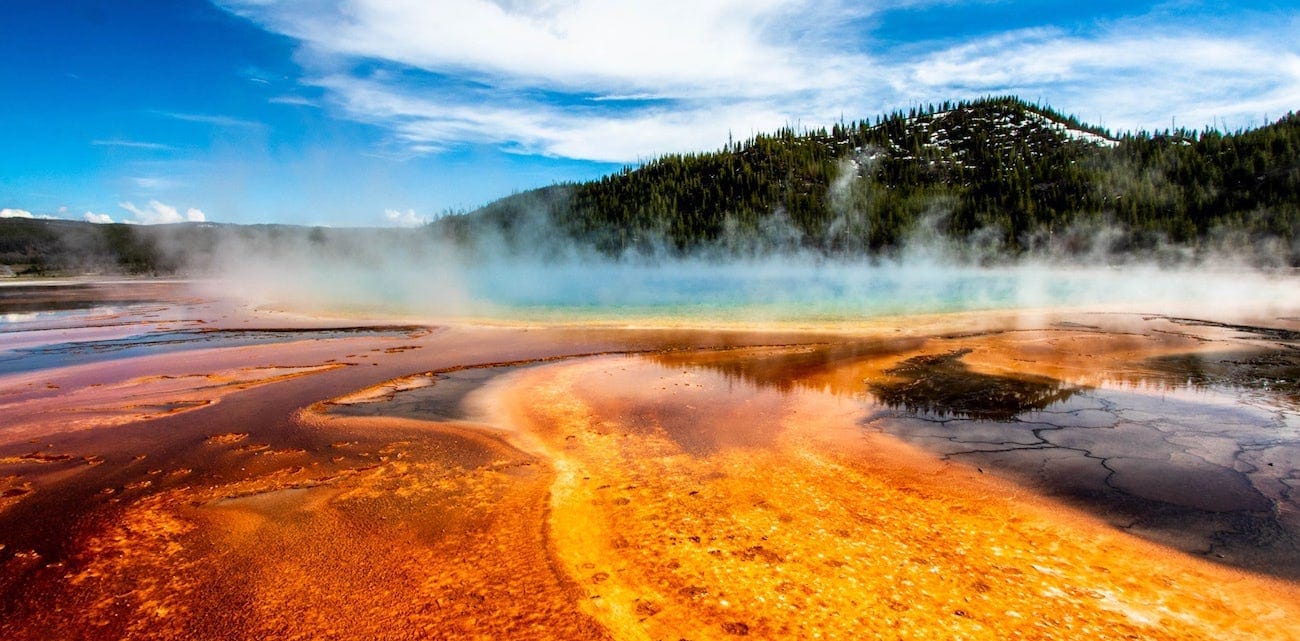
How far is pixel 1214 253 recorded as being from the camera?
68.0 metres

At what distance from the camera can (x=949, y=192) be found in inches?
4082

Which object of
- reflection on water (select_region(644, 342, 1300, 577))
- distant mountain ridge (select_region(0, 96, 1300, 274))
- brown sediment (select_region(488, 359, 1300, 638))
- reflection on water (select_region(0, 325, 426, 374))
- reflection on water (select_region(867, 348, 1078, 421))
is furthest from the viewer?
distant mountain ridge (select_region(0, 96, 1300, 274))

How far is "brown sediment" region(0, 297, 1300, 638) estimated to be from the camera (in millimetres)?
3885

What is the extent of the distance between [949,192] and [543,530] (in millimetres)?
116496

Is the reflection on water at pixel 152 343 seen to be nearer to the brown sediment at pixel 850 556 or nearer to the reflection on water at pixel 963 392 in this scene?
the brown sediment at pixel 850 556

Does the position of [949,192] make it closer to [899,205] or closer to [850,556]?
Result: [899,205]

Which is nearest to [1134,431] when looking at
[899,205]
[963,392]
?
[963,392]

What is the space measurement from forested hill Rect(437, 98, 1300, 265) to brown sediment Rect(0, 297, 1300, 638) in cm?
8463

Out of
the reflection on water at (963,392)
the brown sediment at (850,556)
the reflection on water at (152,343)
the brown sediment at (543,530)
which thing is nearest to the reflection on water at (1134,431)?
the reflection on water at (963,392)

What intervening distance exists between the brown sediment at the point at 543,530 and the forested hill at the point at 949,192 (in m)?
84.6

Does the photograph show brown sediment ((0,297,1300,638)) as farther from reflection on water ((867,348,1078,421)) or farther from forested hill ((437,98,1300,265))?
forested hill ((437,98,1300,265))

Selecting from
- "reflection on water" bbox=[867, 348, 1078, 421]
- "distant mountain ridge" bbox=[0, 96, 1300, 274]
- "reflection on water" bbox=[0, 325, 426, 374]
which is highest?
"distant mountain ridge" bbox=[0, 96, 1300, 274]

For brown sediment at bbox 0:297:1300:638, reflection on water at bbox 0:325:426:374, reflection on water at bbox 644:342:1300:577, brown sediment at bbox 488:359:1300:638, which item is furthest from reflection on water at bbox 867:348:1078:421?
reflection on water at bbox 0:325:426:374

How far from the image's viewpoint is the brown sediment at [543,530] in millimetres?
3885
